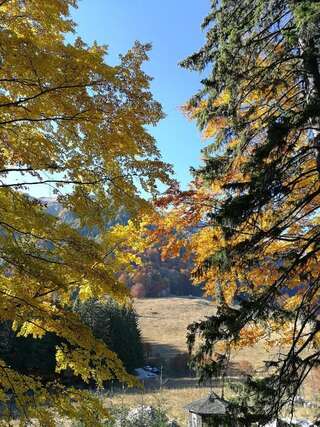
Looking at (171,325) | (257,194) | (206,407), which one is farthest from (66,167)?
(171,325)

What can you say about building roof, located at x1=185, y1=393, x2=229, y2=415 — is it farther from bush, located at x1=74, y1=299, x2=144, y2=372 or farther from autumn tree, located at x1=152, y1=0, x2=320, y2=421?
bush, located at x1=74, y1=299, x2=144, y2=372

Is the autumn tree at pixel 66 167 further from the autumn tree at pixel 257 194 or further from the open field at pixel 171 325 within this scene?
the open field at pixel 171 325

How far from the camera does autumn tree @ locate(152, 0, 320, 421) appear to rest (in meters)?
5.96

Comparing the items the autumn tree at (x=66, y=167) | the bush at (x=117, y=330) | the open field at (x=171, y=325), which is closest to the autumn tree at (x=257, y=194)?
the autumn tree at (x=66, y=167)

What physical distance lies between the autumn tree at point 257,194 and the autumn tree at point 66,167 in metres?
1.46

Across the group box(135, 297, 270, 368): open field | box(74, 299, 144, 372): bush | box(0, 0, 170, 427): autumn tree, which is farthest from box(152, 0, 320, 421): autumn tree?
box(135, 297, 270, 368): open field

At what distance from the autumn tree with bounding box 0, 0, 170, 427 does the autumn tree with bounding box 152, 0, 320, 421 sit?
1.46 metres

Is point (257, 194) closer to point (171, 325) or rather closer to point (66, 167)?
point (66, 167)

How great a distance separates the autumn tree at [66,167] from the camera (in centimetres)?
539

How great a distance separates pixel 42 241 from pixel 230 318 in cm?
298

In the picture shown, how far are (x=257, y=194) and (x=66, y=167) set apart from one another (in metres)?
2.75

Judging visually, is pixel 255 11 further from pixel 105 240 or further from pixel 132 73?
pixel 105 240

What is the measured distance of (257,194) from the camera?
609 centimetres

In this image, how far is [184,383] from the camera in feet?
134
